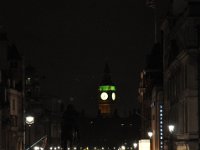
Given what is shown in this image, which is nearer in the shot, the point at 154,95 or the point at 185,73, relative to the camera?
the point at 185,73

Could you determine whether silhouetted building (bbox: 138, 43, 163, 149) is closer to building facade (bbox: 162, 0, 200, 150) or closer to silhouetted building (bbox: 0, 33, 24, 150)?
silhouetted building (bbox: 0, 33, 24, 150)

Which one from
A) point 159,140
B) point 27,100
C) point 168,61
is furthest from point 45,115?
point 168,61

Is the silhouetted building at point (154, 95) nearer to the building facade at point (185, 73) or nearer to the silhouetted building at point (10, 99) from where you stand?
the silhouetted building at point (10, 99)

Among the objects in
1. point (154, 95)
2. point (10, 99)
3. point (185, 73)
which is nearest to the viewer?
point (185, 73)

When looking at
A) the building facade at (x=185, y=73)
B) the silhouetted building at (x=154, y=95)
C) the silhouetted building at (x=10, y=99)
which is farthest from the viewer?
the silhouetted building at (x=10, y=99)

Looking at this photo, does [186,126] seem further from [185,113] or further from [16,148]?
[16,148]

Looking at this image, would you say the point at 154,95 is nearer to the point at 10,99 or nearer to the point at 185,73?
the point at 10,99

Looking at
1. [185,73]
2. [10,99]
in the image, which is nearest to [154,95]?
[10,99]

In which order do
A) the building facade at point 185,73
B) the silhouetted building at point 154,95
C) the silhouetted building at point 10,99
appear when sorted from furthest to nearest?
the silhouetted building at point 10,99
the silhouetted building at point 154,95
the building facade at point 185,73

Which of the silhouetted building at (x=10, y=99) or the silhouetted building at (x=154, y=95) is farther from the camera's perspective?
the silhouetted building at (x=10, y=99)

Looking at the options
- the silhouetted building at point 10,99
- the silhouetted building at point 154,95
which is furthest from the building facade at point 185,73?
the silhouetted building at point 10,99

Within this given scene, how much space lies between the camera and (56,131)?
18688 centimetres

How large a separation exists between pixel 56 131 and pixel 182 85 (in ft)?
377

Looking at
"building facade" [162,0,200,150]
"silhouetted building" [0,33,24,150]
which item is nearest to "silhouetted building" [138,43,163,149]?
"silhouetted building" [0,33,24,150]
